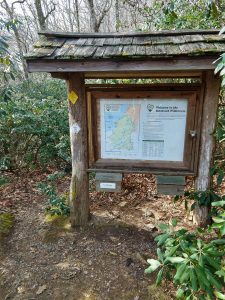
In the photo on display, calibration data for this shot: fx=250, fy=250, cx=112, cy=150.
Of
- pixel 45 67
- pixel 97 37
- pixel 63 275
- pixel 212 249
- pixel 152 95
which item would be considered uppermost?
pixel 97 37

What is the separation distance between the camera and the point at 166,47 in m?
2.33

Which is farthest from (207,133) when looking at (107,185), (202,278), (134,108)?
(202,278)

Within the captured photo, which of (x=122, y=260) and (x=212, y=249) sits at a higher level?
(x=212, y=249)

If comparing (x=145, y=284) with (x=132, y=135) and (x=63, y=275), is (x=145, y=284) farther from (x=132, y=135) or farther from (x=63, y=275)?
(x=132, y=135)

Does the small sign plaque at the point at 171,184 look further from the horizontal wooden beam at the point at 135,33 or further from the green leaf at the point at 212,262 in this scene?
the horizontal wooden beam at the point at 135,33

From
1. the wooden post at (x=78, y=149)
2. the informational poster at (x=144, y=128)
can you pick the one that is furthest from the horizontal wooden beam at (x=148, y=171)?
the wooden post at (x=78, y=149)

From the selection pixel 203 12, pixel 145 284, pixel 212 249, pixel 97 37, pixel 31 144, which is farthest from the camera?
pixel 31 144

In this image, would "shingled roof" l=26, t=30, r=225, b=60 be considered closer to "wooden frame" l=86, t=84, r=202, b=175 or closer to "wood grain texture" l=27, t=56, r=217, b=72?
"wood grain texture" l=27, t=56, r=217, b=72

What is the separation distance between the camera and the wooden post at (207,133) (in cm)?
265

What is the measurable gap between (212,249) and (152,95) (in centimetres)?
164

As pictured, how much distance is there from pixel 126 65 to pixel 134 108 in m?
0.64

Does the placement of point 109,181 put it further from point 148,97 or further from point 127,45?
point 127,45

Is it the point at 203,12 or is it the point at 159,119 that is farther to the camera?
the point at 203,12

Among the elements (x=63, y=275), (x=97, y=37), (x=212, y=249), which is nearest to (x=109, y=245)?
(x=63, y=275)
